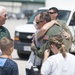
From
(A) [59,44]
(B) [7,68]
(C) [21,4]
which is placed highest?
A: (A) [59,44]

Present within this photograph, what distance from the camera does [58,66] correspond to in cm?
569

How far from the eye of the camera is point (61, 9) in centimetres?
1482

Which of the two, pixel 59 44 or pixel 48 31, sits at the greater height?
pixel 59 44

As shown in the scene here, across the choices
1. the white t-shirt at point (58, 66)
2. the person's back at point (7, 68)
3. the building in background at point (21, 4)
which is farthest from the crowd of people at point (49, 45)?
the building in background at point (21, 4)

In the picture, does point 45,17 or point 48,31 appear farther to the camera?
point 45,17

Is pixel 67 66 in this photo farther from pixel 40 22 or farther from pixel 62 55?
pixel 40 22

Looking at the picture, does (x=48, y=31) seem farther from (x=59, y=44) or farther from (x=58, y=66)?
(x=58, y=66)

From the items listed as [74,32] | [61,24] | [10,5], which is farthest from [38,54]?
[10,5]

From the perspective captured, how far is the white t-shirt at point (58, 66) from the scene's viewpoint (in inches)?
223

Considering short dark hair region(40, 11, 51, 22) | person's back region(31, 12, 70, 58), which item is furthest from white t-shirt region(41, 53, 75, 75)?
short dark hair region(40, 11, 51, 22)

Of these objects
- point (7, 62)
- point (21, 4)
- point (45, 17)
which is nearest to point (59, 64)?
point (7, 62)

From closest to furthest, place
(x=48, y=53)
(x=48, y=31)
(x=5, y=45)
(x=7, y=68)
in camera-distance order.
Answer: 1. (x=7, y=68)
2. (x=5, y=45)
3. (x=48, y=53)
4. (x=48, y=31)

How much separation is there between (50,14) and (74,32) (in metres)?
5.82

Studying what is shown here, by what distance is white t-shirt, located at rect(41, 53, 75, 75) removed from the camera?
566 centimetres
